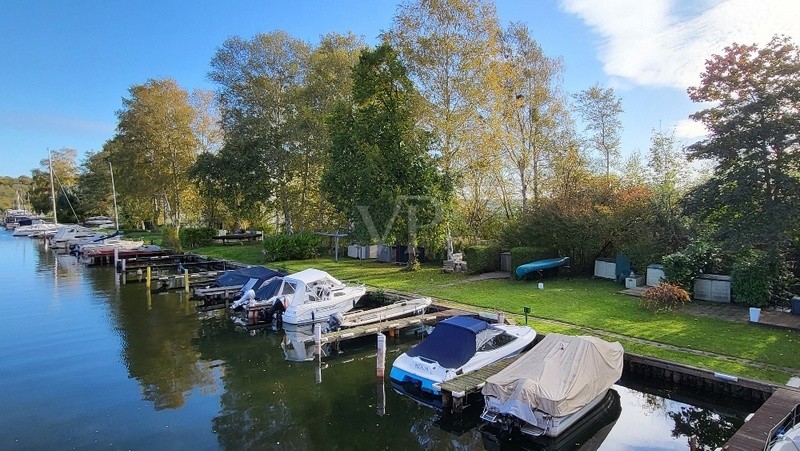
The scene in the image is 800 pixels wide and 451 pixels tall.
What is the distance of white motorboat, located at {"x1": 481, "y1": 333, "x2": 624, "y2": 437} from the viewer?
834cm

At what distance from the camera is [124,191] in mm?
47906

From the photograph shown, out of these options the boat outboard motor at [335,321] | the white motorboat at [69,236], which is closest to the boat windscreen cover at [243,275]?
the boat outboard motor at [335,321]

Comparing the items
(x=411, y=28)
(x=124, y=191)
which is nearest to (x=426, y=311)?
(x=411, y=28)

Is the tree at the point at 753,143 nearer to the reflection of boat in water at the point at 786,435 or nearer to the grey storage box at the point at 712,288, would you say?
the grey storage box at the point at 712,288

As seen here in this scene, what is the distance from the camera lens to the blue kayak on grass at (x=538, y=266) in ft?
62.5

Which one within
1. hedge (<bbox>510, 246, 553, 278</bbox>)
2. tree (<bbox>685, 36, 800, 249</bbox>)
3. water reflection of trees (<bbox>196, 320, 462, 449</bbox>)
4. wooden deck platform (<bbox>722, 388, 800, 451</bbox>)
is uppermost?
tree (<bbox>685, 36, 800, 249</bbox>)

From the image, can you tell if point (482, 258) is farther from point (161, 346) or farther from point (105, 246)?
point (105, 246)

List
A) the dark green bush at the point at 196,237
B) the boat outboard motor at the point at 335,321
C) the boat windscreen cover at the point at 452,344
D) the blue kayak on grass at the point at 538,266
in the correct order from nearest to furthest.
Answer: the boat windscreen cover at the point at 452,344, the boat outboard motor at the point at 335,321, the blue kayak on grass at the point at 538,266, the dark green bush at the point at 196,237

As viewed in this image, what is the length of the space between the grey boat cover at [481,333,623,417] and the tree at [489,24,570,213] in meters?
15.3

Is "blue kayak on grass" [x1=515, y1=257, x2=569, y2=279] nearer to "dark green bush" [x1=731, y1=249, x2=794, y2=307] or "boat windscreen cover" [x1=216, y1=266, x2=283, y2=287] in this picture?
"dark green bush" [x1=731, y1=249, x2=794, y2=307]

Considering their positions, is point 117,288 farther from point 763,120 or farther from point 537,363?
point 763,120

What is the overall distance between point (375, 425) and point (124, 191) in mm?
48148

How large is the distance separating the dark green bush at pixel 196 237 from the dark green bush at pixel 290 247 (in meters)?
11.2

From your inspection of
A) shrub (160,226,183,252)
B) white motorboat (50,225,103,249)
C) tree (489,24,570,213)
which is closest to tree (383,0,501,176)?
tree (489,24,570,213)
